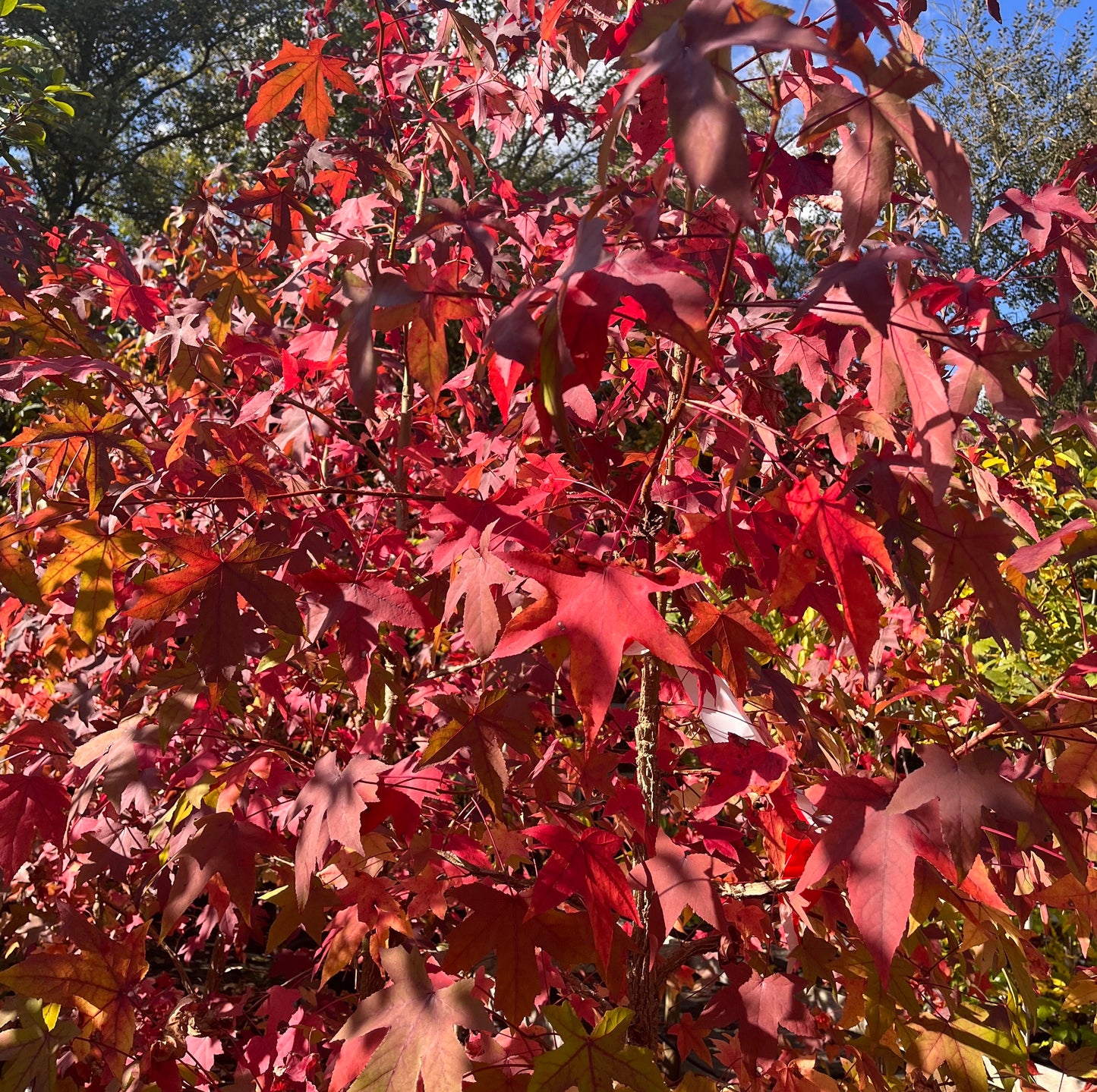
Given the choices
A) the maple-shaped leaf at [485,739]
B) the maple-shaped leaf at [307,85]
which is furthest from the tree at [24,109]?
the maple-shaped leaf at [485,739]

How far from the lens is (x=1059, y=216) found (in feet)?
5.53

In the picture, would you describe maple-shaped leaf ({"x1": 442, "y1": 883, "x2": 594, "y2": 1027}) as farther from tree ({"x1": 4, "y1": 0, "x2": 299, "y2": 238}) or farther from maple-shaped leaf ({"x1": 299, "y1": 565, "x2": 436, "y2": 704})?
tree ({"x1": 4, "y1": 0, "x2": 299, "y2": 238})

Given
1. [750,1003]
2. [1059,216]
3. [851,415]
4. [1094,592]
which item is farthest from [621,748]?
[1094,592]

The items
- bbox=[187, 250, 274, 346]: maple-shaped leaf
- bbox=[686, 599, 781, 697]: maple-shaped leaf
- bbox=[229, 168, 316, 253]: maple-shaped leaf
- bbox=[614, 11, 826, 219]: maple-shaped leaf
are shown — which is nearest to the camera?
bbox=[614, 11, 826, 219]: maple-shaped leaf

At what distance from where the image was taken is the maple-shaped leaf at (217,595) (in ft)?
3.94

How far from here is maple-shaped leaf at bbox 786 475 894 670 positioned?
1070 mm

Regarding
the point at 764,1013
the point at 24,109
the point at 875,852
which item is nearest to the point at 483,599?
the point at 875,852

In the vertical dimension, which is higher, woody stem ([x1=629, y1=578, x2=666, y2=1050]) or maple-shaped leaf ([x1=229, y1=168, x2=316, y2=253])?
maple-shaped leaf ([x1=229, y1=168, x2=316, y2=253])

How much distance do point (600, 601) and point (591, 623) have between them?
0.11 feet

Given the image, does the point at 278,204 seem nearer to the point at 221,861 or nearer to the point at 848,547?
the point at 221,861

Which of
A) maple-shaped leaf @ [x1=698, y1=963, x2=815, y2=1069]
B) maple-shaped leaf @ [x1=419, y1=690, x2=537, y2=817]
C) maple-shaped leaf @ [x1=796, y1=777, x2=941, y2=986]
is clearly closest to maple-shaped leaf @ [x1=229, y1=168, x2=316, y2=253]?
maple-shaped leaf @ [x1=419, y1=690, x2=537, y2=817]

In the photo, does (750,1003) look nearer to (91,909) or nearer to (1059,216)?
(1059,216)

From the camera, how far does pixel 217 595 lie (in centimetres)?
123

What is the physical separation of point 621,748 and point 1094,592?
2788 millimetres
